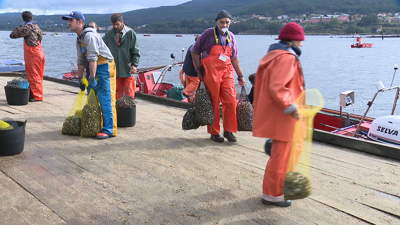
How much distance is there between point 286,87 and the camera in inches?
138

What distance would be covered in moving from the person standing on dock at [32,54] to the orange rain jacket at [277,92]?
6.18 metres

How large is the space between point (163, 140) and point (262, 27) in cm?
11063

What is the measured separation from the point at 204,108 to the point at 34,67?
457 centimetres

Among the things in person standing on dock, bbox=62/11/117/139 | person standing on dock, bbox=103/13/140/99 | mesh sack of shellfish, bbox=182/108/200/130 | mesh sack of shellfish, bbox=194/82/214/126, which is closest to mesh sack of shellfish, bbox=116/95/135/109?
person standing on dock, bbox=103/13/140/99

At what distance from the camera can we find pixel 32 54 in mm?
8664

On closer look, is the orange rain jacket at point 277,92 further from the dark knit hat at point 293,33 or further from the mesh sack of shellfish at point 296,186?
the mesh sack of shellfish at point 296,186

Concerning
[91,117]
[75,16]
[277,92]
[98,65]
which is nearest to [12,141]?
[91,117]

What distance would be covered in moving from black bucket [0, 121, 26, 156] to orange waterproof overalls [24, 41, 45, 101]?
13.1 ft

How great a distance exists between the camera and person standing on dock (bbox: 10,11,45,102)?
27.9 ft

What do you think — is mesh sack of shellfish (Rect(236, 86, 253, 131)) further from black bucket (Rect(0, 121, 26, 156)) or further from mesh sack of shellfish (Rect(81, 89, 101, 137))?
black bucket (Rect(0, 121, 26, 156))

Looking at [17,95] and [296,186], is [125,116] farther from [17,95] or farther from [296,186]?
[296,186]

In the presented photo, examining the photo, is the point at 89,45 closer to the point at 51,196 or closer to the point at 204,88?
the point at 204,88

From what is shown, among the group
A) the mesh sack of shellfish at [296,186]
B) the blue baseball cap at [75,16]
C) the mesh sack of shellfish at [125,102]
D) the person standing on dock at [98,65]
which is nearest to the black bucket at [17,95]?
the mesh sack of shellfish at [125,102]

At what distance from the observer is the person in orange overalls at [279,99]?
3430 mm
